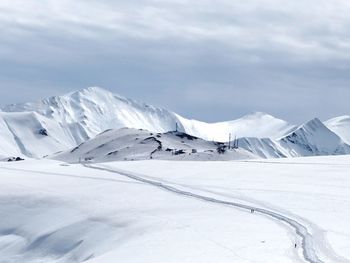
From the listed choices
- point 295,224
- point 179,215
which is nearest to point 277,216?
point 295,224

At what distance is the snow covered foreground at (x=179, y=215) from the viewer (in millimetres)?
38781

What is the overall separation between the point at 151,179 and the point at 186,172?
26.0 feet

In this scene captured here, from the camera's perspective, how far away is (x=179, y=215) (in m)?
52.3

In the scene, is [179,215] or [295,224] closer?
[295,224]

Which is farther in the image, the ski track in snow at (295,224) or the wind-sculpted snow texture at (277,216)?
the wind-sculpted snow texture at (277,216)

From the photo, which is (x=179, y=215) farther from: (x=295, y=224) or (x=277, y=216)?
(x=295, y=224)

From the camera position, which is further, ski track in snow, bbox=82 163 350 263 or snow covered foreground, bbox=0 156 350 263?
snow covered foreground, bbox=0 156 350 263

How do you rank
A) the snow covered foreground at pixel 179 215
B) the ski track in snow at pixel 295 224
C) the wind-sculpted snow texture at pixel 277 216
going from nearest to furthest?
1. the ski track in snow at pixel 295 224
2. the wind-sculpted snow texture at pixel 277 216
3. the snow covered foreground at pixel 179 215

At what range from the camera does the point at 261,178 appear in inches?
3012

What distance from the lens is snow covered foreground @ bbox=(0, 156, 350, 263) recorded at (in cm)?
3878

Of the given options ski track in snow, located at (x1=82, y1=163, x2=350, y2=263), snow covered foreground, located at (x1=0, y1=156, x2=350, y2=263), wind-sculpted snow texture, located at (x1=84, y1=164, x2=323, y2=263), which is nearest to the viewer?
ski track in snow, located at (x1=82, y1=163, x2=350, y2=263)

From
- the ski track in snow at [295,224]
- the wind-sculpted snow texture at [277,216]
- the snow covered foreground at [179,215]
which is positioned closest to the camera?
the ski track in snow at [295,224]

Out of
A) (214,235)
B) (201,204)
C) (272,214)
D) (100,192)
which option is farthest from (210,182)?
(214,235)

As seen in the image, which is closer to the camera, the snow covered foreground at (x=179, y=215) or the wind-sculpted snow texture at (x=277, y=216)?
the wind-sculpted snow texture at (x=277, y=216)
